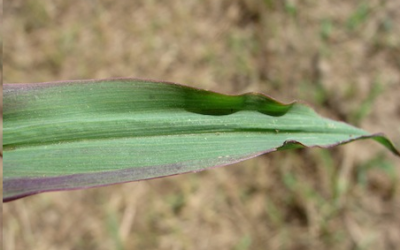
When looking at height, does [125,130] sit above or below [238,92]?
below

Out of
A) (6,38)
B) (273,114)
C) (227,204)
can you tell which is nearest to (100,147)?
(273,114)

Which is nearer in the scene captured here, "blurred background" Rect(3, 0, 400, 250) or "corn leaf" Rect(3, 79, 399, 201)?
"corn leaf" Rect(3, 79, 399, 201)

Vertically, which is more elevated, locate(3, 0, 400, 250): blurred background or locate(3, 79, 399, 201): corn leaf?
locate(3, 0, 400, 250): blurred background

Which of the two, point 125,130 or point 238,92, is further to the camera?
point 238,92

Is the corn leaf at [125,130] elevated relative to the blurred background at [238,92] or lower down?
lower down

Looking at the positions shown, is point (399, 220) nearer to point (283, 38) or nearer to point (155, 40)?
point (283, 38)

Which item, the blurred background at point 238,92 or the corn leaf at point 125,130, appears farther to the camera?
the blurred background at point 238,92
